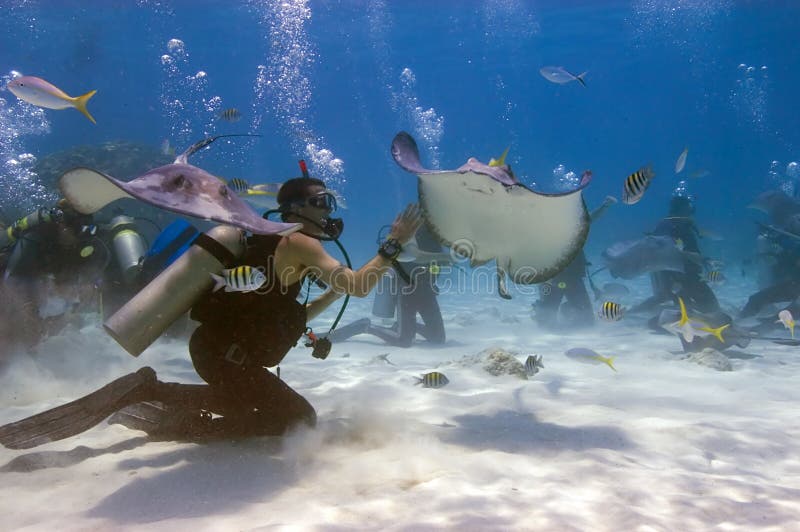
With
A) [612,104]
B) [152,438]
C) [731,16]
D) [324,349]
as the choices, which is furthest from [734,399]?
[612,104]

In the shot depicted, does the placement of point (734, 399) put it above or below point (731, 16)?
below

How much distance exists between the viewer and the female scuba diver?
2959 mm

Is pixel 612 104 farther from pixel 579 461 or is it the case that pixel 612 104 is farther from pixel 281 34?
pixel 579 461

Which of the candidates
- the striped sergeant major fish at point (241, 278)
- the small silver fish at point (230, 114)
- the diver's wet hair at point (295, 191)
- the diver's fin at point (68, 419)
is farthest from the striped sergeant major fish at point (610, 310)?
the small silver fish at point (230, 114)

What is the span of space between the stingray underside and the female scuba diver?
1.90 feet

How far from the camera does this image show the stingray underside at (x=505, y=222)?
3328 millimetres

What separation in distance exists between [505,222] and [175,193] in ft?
8.09

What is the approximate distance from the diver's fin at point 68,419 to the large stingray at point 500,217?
2.58 m

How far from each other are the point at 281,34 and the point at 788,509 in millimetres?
66823

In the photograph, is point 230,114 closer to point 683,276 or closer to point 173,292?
point 173,292

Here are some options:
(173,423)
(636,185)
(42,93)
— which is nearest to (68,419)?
(173,423)

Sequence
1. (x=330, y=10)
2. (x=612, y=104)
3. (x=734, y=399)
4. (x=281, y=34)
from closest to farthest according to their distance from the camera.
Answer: (x=734, y=399) → (x=330, y=10) → (x=281, y=34) → (x=612, y=104)

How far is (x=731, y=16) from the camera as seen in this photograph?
1597 inches

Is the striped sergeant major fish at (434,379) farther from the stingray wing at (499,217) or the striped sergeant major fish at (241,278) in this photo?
the striped sergeant major fish at (241,278)
